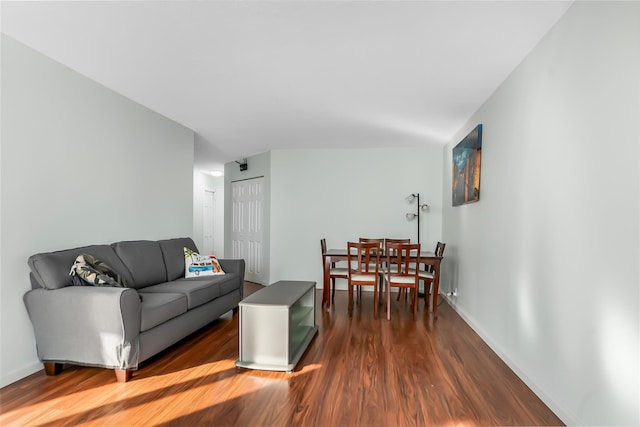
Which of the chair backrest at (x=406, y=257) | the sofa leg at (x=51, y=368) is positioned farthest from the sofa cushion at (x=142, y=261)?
the chair backrest at (x=406, y=257)

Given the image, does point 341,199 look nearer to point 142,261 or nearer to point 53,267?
point 142,261

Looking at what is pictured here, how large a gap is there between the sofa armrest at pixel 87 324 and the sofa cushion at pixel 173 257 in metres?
1.24

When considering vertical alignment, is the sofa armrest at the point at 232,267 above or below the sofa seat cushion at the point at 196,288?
above

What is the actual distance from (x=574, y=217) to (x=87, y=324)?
3.03 metres

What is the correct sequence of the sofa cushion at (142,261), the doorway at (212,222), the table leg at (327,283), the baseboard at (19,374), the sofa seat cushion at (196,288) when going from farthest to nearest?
the doorway at (212,222)
the table leg at (327,283)
the sofa cushion at (142,261)
the sofa seat cushion at (196,288)
the baseboard at (19,374)

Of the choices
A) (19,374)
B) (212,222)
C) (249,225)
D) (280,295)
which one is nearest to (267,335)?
(280,295)

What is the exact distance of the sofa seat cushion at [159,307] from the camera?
97.8 inches

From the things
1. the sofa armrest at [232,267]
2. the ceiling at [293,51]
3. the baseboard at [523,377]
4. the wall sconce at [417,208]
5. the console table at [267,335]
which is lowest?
the baseboard at [523,377]

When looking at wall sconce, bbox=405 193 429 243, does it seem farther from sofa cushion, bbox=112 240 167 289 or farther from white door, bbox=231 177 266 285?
sofa cushion, bbox=112 240 167 289

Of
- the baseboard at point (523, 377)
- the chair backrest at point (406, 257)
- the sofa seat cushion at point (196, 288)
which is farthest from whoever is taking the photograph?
the chair backrest at point (406, 257)

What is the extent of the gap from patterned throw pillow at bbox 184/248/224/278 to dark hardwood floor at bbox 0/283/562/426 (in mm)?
840

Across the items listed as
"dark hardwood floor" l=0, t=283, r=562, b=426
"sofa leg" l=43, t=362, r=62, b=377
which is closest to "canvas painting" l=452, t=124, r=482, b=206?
"dark hardwood floor" l=0, t=283, r=562, b=426

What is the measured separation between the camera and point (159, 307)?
8.54 ft

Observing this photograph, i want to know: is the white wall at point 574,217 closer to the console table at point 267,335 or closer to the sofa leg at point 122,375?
the console table at point 267,335
